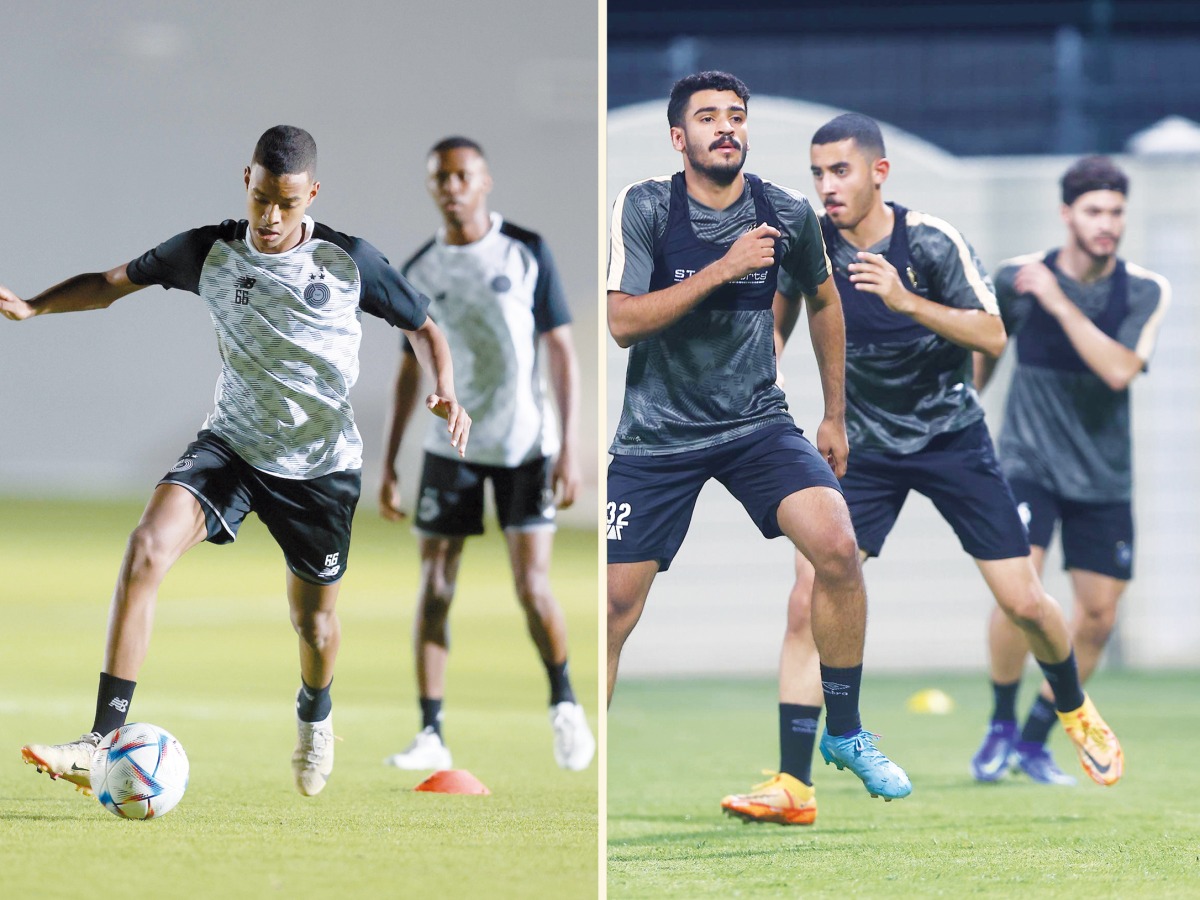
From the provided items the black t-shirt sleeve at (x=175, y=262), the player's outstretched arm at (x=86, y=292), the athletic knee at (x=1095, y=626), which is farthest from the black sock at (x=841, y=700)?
the athletic knee at (x=1095, y=626)

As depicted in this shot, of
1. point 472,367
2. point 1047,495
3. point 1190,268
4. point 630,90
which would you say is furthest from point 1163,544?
point 472,367

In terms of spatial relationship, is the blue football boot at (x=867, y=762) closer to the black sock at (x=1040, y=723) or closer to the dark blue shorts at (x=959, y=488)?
the dark blue shorts at (x=959, y=488)

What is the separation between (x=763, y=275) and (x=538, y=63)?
24.8 feet

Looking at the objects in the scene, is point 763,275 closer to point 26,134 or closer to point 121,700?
point 121,700

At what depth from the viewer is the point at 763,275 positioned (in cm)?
396

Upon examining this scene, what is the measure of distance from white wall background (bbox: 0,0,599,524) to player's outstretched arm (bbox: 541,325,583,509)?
62cm

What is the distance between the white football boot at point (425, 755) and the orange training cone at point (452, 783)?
0.40 metres

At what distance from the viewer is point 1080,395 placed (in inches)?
250

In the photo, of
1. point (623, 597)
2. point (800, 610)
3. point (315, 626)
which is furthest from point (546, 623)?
point (623, 597)

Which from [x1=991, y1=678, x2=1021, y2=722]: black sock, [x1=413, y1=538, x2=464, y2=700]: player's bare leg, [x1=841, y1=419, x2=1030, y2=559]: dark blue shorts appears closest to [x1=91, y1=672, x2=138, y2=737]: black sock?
[x1=413, y1=538, x2=464, y2=700]: player's bare leg

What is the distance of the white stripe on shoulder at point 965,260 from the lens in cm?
441

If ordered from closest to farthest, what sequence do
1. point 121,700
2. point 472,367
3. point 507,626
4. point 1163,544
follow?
point 121,700
point 472,367
point 1163,544
point 507,626

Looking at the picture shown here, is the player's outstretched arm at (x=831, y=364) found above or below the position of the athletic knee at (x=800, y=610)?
above

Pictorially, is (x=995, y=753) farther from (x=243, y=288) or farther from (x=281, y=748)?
(x=243, y=288)
